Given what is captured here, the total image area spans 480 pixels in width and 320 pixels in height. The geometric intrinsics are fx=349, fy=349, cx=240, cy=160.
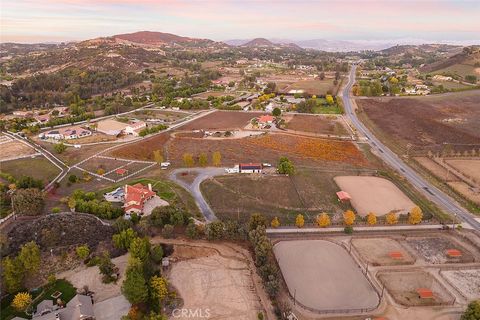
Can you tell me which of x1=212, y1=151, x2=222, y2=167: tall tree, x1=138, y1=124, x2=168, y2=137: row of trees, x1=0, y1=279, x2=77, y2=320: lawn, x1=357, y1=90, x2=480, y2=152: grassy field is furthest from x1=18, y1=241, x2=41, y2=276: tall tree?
x1=357, y1=90, x2=480, y2=152: grassy field

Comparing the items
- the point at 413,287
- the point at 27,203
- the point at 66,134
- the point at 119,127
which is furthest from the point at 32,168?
the point at 413,287

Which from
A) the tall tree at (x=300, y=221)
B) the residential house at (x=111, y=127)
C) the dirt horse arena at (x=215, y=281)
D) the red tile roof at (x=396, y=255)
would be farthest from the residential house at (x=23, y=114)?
the red tile roof at (x=396, y=255)

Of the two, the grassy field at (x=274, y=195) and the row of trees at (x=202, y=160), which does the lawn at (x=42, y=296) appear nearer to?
the grassy field at (x=274, y=195)

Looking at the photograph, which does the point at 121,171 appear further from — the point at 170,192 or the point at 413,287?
the point at 413,287

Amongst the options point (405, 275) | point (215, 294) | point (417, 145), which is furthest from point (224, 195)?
point (417, 145)

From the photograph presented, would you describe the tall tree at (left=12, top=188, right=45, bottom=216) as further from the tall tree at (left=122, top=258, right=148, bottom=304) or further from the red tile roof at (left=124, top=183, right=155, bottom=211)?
the tall tree at (left=122, top=258, right=148, bottom=304)

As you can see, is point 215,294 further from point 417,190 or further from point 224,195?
point 417,190
